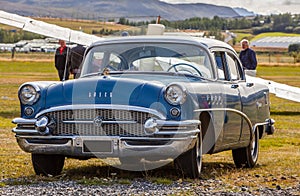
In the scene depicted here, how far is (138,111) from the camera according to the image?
28.6 ft

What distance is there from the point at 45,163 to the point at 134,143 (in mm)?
1407

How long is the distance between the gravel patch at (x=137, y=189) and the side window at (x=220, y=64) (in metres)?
2.05

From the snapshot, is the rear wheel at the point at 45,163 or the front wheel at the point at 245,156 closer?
the rear wheel at the point at 45,163

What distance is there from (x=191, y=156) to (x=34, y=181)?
1.77 m

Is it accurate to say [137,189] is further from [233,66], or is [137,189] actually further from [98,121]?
[233,66]

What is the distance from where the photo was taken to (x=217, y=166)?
11148 millimetres

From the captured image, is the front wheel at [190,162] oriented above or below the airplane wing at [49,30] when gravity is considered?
below

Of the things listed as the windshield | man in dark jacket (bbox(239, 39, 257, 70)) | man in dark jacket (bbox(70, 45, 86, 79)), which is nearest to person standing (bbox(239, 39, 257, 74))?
man in dark jacket (bbox(239, 39, 257, 70))

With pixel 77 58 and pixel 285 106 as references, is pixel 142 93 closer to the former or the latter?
pixel 77 58

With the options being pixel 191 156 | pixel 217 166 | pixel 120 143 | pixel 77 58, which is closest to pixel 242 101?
pixel 217 166

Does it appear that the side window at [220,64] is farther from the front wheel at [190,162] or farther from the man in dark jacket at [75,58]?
the man in dark jacket at [75,58]

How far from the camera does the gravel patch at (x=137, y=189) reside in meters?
8.18

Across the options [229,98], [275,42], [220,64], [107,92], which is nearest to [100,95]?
[107,92]

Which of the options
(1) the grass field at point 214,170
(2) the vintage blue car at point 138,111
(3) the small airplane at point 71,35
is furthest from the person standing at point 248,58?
(2) the vintage blue car at point 138,111
